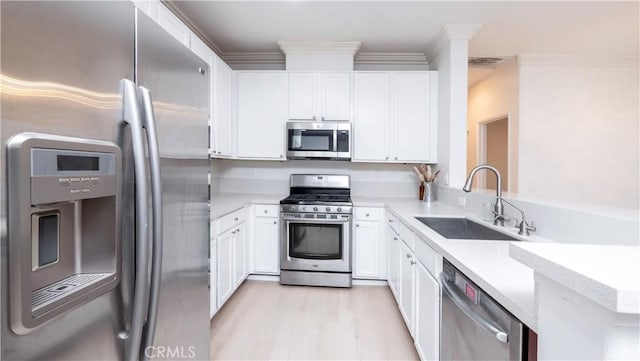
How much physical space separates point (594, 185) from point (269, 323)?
436cm

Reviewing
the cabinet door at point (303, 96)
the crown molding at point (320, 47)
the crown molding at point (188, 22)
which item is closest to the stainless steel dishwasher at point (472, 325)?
the cabinet door at point (303, 96)

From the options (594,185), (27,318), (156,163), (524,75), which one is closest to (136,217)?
(156,163)

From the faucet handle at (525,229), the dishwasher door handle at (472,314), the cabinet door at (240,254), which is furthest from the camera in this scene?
the cabinet door at (240,254)

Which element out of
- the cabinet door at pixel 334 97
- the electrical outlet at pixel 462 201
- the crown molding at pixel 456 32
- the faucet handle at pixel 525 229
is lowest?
the faucet handle at pixel 525 229

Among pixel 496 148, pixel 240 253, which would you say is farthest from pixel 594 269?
pixel 496 148

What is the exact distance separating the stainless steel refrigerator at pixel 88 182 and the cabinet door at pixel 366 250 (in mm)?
2257

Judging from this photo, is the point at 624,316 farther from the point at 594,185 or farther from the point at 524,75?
the point at 594,185

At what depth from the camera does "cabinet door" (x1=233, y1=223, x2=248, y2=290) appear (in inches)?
111

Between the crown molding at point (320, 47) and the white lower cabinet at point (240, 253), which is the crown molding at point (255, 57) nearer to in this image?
the crown molding at point (320, 47)

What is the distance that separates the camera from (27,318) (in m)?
0.57

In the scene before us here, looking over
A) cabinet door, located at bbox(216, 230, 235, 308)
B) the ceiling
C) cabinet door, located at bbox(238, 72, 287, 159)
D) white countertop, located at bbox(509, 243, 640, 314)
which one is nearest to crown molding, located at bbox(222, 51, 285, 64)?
the ceiling

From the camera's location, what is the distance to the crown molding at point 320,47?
3.38 meters

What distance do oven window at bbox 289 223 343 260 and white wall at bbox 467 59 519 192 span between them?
8.96 feet

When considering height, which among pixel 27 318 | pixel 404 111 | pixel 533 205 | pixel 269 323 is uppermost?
pixel 404 111
